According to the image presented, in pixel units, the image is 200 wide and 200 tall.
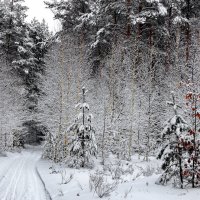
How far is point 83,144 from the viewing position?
16.2 m

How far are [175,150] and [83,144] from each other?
841 cm

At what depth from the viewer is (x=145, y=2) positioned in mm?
23500

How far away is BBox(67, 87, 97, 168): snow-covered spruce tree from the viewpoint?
1593 cm

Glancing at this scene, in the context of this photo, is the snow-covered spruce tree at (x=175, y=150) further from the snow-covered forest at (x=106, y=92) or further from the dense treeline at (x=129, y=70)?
the dense treeline at (x=129, y=70)

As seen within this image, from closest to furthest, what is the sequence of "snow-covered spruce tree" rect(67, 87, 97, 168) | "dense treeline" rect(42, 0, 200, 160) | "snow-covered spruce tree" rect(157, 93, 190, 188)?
"snow-covered spruce tree" rect(157, 93, 190, 188)
"snow-covered spruce tree" rect(67, 87, 97, 168)
"dense treeline" rect(42, 0, 200, 160)

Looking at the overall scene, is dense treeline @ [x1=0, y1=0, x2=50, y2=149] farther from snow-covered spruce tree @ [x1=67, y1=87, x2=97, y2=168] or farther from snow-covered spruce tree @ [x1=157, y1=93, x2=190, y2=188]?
snow-covered spruce tree @ [x1=157, y1=93, x2=190, y2=188]

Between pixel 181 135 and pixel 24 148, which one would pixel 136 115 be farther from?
pixel 24 148

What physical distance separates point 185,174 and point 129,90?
45.4 feet

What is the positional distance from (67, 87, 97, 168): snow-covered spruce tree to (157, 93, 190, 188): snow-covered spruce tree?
771 centimetres

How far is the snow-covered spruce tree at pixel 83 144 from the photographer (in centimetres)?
1593

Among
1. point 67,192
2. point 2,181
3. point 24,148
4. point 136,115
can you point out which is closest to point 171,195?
point 67,192

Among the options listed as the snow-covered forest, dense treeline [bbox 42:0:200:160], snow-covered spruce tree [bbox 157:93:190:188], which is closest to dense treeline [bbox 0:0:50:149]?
the snow-covered forest

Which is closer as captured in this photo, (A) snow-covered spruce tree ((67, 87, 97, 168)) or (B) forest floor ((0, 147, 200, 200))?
(B) forest floor ((0, 147, 200, 200))

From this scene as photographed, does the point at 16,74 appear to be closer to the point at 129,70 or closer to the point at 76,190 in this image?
the point at 129,70
